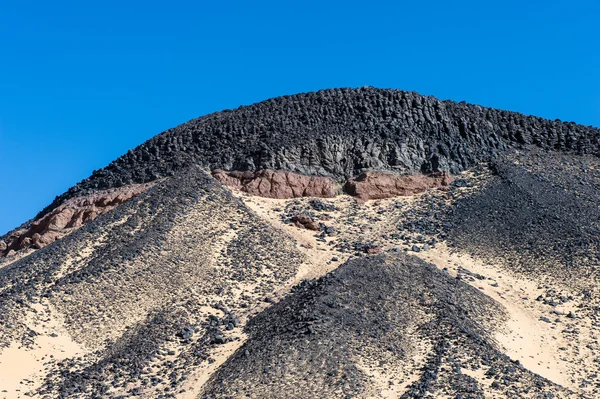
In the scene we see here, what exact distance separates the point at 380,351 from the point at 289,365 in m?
3.36

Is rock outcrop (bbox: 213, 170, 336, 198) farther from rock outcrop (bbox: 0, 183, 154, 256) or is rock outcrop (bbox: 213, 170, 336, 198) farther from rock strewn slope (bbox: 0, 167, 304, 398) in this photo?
rock outcrop (bbox: 0, 183, 154, 256)

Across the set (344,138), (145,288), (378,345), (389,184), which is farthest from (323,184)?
(378,345)

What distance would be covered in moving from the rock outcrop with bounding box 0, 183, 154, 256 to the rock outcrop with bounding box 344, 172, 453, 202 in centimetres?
1102

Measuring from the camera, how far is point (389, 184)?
174ft

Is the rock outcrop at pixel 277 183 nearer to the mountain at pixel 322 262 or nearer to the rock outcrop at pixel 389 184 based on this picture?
the mountain at pixel 322 262

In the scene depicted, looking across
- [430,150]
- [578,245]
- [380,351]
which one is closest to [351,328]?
[380,351]

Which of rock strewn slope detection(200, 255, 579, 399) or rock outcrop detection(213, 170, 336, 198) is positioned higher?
rock outcrop detection(213, 170, 336, 198)

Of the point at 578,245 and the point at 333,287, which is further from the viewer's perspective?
the point at 578,245

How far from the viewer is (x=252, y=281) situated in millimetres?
42469

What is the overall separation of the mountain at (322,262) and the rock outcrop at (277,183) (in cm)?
11

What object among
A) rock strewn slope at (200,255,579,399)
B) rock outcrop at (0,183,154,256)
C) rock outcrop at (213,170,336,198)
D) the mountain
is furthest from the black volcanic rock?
rock strewn slope at (200,255,579,399)

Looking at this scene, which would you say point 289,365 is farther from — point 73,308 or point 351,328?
point 73,308

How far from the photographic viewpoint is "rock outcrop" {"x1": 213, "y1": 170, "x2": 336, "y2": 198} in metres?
52.2

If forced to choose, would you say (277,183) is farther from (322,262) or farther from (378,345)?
(378,345)
